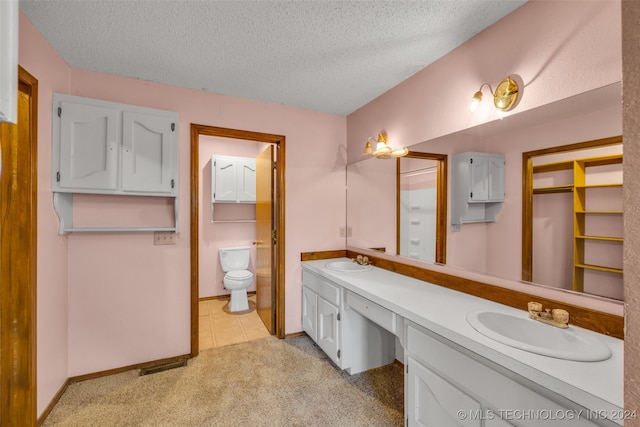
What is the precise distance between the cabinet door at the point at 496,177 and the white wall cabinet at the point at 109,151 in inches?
84.1

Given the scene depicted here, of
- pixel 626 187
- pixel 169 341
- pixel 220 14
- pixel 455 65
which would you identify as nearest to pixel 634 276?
pixel 626 187

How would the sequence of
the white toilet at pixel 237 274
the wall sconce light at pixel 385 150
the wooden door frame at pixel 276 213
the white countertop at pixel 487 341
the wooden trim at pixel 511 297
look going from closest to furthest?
the white countertop at pixel 487 341
the wooden trim at pixel 511 297
the wall sconce light at pixel 385 150
the wooden door frame at pixel 276 213
the white toilet at pixel 237 274

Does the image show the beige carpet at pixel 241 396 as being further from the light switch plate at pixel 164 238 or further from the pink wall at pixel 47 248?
the light switch plate at pixel 164 238

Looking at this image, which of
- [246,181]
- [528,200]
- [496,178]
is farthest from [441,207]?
[246,181]

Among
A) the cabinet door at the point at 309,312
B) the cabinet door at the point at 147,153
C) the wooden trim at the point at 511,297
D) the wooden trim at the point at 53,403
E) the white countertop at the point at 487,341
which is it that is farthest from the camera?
the cabinet door at the point at 309,312

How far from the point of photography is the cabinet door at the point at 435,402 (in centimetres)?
109

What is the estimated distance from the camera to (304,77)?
2094mm

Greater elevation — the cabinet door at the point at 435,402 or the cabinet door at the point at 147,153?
the cabinet door at the point at 147,153

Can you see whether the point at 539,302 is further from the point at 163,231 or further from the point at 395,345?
the point at 163,231

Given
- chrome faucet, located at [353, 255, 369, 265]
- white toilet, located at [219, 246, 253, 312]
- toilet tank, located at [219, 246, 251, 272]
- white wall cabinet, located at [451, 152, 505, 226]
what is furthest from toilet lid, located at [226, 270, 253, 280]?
white wall cabinet, located at [451, 152, 505, 226]

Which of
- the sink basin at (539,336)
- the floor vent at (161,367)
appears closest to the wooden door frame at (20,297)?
the floor vent at (161,367)

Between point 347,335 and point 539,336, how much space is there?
1.20 m

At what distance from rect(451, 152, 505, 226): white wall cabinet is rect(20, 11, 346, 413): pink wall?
4.64 ft

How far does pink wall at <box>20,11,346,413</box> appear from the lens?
1.68 metres
